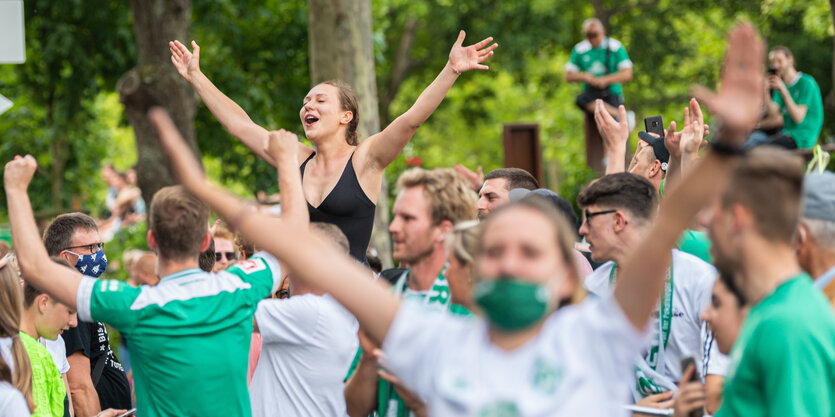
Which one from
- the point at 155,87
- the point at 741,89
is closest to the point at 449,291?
the point at 741,89

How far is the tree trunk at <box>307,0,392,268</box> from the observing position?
36.3ft

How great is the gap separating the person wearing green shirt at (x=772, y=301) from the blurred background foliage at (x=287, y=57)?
28.8 ft

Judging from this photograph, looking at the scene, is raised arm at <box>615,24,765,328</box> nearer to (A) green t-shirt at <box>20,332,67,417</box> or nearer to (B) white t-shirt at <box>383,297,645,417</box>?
(B) white t-shirt at <box>383,297,645,417</box>

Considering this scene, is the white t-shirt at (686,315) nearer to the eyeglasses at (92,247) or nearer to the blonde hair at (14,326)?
the blonde hair at (14,326)

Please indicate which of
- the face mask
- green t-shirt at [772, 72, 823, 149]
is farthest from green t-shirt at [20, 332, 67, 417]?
green t-shirt at [772, 72, 823, 149]

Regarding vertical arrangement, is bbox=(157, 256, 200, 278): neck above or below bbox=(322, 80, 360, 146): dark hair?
below

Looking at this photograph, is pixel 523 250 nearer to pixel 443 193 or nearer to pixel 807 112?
pixel 443 193

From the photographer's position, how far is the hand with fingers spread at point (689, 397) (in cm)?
303

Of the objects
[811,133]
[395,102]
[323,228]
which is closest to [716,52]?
[395,102]

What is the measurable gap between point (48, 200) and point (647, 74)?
13317 mm

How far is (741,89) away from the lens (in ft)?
7.82

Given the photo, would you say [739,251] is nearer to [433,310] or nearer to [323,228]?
[433,310]

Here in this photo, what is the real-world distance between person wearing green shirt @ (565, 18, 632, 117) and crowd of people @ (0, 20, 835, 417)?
16.9 ft

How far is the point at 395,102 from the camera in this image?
2966cm
